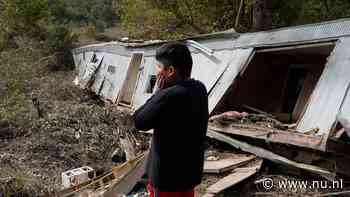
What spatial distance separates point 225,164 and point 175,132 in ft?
11.1

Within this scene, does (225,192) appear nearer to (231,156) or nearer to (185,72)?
(231,156)

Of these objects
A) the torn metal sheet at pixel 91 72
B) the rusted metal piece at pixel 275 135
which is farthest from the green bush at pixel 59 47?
the rusted metal piece at pixel 275 135

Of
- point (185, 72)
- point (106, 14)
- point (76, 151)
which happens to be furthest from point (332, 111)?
point (106, 14)

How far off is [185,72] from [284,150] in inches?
140

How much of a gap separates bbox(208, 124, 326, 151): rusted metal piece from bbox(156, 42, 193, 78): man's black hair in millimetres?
3128

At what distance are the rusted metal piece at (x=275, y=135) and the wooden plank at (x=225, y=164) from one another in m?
0.38

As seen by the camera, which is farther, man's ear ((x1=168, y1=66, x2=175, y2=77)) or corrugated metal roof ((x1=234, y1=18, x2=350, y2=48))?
corrugated metal roof ((x1=234, y1=18, x2=350, y2=48))

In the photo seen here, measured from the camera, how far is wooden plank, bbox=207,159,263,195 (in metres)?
5.44

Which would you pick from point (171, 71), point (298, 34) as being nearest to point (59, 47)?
point (298, 34)

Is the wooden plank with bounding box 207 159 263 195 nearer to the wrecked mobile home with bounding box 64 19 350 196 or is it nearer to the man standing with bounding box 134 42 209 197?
the wrecked mobile home with bounding box 64 19 350 196

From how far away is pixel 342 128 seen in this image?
5496 millimetres

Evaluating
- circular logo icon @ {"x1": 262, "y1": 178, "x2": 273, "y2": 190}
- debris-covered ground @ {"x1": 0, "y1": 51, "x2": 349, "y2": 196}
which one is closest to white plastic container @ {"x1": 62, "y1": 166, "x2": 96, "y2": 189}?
debris-covered ground @ {"x1": 0, "y1": 51, "x2": 349, "y2": 196}

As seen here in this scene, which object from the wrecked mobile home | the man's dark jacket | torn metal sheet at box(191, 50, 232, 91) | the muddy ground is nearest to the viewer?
the man's dark jacket

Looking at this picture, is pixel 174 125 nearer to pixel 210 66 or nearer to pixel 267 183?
pixel 267 183
